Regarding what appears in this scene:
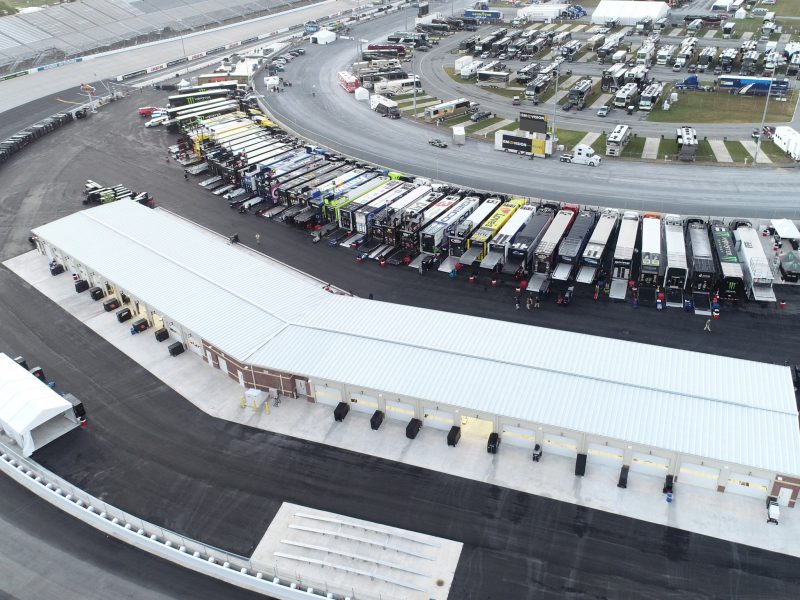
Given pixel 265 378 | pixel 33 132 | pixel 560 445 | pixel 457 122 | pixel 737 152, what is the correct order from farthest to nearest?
pixel 33 132
pixel 457 122
pixel 737 152
pixel 265 378
pixel 560 445

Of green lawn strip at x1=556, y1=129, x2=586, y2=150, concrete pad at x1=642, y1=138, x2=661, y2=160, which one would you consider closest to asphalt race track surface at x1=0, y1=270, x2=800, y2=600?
concrete pad at x1=642, y1=138, x2=661, y2=160

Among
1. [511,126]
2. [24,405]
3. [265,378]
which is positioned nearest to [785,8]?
[511,126]

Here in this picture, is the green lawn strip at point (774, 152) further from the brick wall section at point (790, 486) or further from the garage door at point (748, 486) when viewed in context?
the garage door at point (748, 486)

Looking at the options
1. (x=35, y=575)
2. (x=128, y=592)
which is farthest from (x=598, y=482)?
(x=35, y=575)

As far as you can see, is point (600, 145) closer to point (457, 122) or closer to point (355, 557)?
point (457, 122)

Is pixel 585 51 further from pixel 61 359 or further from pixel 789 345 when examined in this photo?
pixel 61 359

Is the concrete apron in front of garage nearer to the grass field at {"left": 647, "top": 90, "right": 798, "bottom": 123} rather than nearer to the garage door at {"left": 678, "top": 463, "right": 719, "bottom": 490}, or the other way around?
the garage door at {"left": 678, "top": 463, "right": 719, "bottom": 490}
